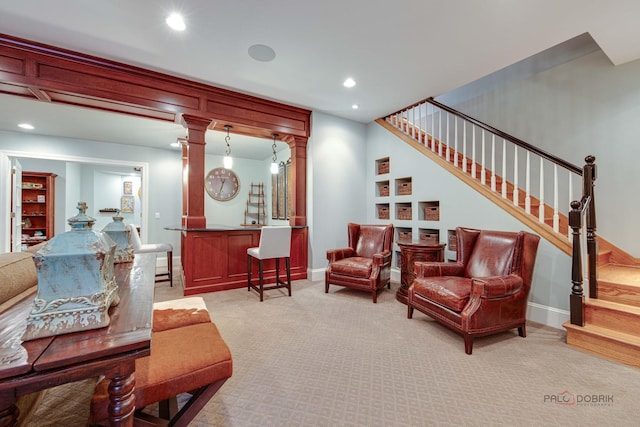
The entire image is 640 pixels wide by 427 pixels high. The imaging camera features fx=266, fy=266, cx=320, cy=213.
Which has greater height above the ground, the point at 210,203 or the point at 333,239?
the point at 210,203

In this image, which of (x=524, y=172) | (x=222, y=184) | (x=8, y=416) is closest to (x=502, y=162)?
(x=524, y=172)

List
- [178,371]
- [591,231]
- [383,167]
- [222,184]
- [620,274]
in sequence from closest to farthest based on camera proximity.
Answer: [178,371], [591,231], [620,274], [383,167], [222,184]

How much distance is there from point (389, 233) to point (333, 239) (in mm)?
1080

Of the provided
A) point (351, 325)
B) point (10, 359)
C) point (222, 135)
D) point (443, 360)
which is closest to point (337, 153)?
point (222, 135)

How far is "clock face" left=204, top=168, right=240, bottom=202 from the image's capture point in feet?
21.2

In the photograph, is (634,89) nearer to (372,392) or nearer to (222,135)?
(372,392)

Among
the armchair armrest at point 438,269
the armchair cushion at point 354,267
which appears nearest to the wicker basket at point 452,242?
the armchair armrest at point 438,269

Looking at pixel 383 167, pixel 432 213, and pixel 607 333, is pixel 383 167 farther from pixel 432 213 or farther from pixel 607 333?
pixel 607 333

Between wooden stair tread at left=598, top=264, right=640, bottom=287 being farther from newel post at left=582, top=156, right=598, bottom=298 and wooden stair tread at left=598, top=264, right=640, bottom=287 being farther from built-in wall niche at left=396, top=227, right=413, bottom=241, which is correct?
built-in wall niche at left=396, top=227, right=413, bottom=241

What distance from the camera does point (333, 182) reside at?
4.52 meters

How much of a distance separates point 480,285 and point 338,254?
1.93 m

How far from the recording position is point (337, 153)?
15.0ft

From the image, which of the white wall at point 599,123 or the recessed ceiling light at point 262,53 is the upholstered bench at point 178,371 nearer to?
the recessed ceiling light at point 262,53

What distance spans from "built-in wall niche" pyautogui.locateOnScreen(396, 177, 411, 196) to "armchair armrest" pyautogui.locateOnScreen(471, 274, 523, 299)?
2.12 m
